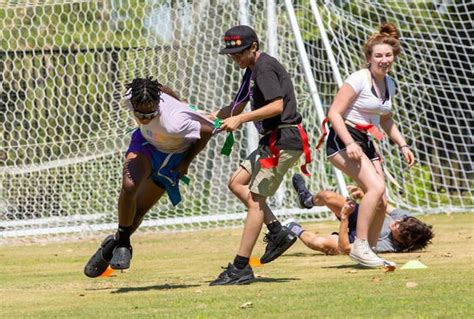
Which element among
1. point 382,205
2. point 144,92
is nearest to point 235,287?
point 144,92

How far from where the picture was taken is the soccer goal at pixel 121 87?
49.5 ft

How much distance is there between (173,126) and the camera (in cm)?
847

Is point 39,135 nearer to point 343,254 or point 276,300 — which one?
point 343,254

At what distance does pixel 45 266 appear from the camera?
1094cm

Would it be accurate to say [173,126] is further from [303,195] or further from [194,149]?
[303,195]

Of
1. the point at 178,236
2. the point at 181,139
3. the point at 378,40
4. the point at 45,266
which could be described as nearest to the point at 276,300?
the point at 181,139

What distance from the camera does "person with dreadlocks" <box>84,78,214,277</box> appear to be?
8.42 m

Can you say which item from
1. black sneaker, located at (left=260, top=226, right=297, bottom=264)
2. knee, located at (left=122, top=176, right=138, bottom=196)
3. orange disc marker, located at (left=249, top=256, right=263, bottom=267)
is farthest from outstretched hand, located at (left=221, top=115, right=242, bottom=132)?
orange disc marker, located at (left=249, top=256, right=263, bottom=267)

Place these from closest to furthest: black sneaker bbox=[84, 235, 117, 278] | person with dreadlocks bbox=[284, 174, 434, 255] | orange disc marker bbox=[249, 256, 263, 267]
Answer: black sneaker bbox=[84, 235, 117, 278] < orange disc marker bbox=[249, 256, 263, 267] < person with dreadlocks bbox=[284, 174, 434, 255]

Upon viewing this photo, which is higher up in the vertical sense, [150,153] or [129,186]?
[150,153]

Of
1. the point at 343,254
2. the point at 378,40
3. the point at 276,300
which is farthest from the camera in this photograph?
the point at 343,254

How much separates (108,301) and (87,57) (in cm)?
807

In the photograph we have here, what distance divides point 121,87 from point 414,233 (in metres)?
5.74

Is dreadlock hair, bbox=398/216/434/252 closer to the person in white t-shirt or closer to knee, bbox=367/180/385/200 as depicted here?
the person in white t-shirt
